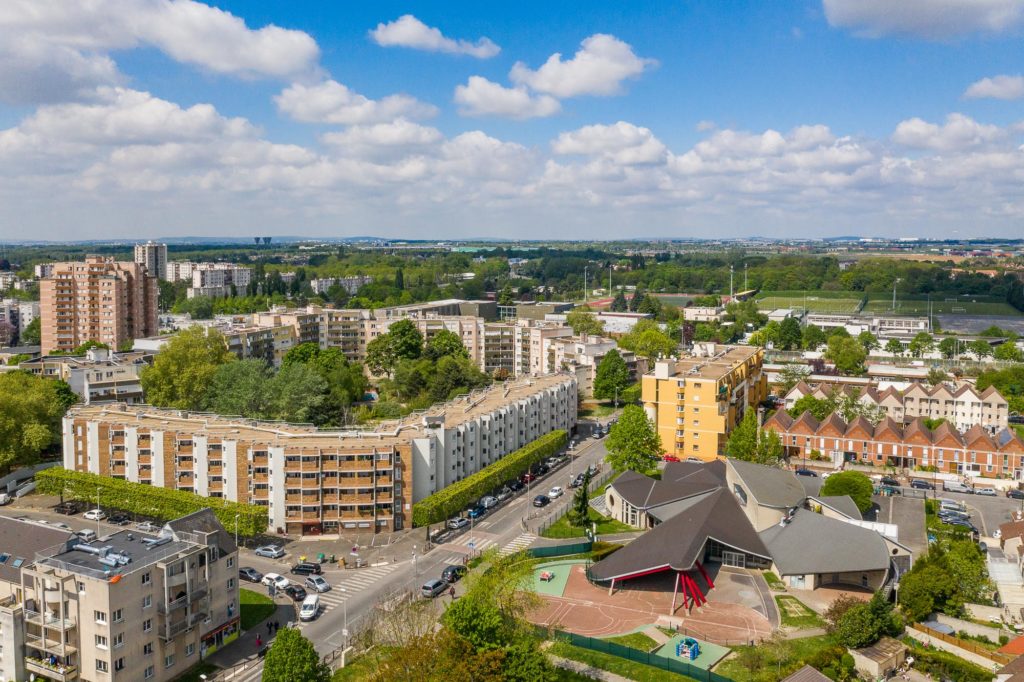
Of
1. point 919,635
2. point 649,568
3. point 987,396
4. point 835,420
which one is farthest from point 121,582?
point 987,396

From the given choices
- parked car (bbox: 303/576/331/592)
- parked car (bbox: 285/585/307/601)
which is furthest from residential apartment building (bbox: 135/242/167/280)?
parked car (bbox: 285/585/307/601)

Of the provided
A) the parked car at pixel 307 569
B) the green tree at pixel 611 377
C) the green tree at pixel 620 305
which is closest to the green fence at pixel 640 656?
the parked car at pixel 307 569

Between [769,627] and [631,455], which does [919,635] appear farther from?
[631,455]

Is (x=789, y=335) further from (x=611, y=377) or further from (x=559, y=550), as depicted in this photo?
(x=559, y=550)

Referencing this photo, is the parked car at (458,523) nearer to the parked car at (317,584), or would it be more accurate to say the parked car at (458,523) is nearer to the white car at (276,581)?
the parked car at (317,584)

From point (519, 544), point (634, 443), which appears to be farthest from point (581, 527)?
point (634, 443)

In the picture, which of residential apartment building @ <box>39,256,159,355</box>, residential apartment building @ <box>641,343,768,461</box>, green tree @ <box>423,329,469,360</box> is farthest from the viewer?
residential apartment building @ <box>39,256,159,355</box>

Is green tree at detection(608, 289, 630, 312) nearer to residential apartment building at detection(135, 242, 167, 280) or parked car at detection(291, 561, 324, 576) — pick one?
residential apartment building at detection(135, 242, 167, 280)
